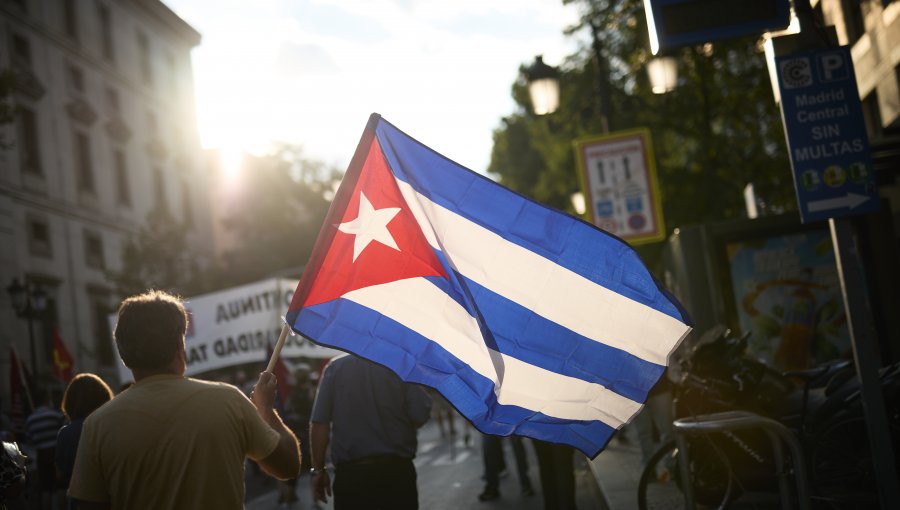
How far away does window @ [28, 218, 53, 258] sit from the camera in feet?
112

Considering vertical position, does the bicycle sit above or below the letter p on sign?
below

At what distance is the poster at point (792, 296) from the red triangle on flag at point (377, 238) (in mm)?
7426

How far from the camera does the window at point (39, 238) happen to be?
1341 inches

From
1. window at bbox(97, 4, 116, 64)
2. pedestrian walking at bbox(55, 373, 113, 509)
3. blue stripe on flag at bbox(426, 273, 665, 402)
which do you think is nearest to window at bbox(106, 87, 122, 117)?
window at bbox(97, 4, 116, 64)

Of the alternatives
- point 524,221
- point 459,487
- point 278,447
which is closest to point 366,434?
point 524,221

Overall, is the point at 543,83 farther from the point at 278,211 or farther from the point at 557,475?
the point at 278,211

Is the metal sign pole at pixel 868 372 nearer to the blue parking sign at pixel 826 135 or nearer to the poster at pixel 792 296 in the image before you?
the blue parking sign at pixel 826 135

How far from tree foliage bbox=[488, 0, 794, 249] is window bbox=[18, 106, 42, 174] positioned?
17771mm

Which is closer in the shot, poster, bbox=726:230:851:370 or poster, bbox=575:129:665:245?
poster, bbox=726:230:851:370

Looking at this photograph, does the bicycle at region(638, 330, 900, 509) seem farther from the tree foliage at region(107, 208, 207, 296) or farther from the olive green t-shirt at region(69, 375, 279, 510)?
the tree foliage at region(107, 208, 207, 296)

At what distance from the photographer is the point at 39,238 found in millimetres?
34969

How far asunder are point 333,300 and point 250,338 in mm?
15444

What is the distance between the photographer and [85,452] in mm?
3475

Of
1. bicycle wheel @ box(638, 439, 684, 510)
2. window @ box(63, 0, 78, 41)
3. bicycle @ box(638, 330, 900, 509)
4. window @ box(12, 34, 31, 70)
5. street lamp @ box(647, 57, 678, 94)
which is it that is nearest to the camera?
bicycle @ box(638, 330, 900, 509)
